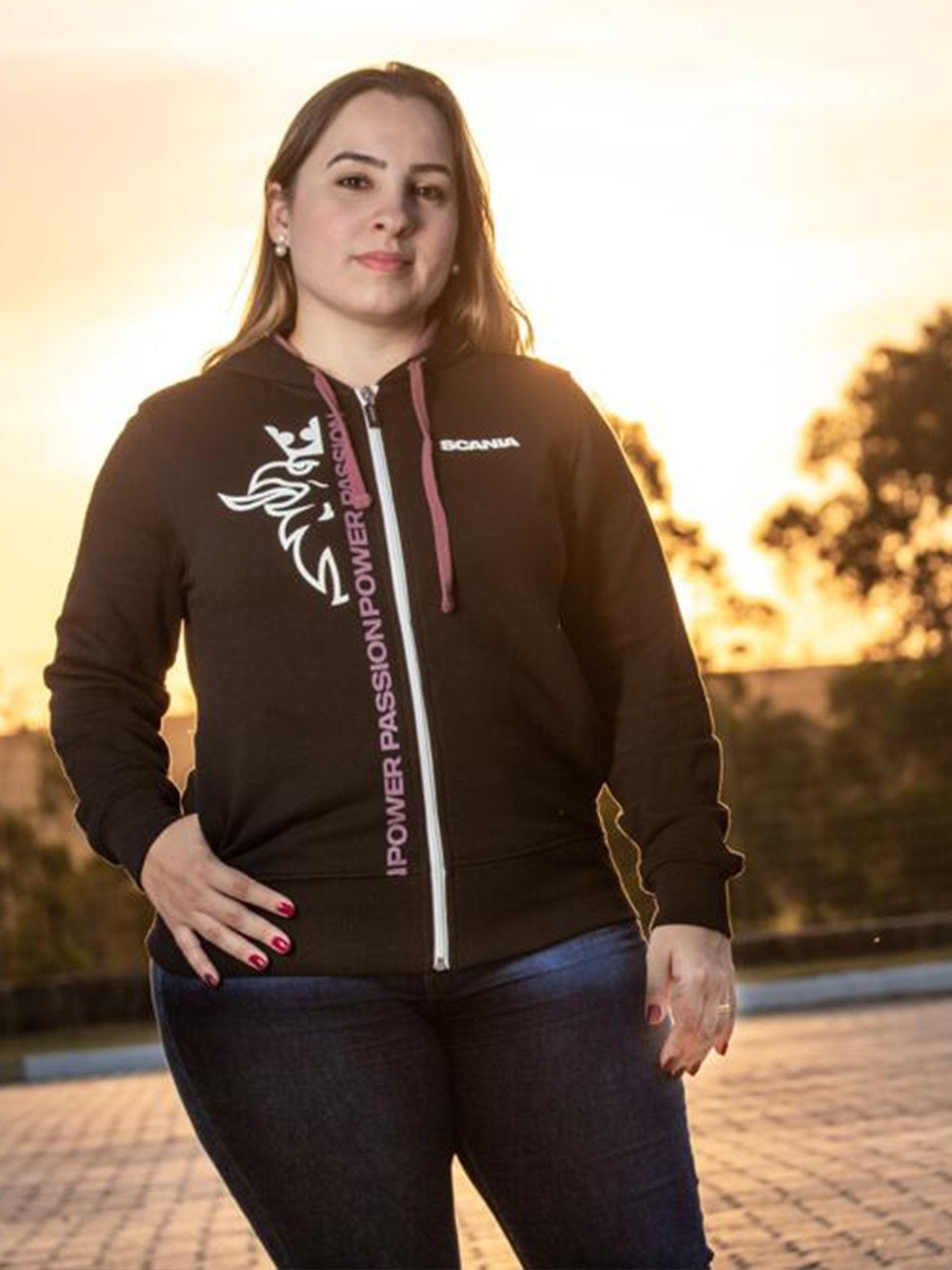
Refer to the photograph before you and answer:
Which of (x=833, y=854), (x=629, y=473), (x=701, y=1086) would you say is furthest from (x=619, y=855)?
(x=629, y=473)

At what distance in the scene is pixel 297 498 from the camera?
11.7 feet

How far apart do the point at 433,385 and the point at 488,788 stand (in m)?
0.52

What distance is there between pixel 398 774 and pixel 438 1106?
0.36 meters

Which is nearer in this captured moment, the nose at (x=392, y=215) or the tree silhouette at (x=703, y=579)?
the nose at (x=392, y=215)

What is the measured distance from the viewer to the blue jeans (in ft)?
11.1

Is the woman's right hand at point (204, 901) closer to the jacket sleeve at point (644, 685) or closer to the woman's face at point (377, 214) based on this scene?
the jacket sleeve at point (644, 685)

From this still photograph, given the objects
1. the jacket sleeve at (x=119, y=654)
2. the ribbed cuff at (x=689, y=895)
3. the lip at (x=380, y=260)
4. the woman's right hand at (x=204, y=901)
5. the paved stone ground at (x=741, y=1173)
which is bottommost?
the paved stone ground at (x=741, y=1173)

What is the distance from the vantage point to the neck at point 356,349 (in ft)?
12.3

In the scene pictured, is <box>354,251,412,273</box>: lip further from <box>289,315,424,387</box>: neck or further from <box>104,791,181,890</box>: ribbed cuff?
<box>104,791,181,890</box>: ribbed cuff

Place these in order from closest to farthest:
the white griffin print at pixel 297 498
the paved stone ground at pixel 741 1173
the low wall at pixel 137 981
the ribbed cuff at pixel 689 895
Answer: the white griffin print at pixel 297 498, the ribbed cuff at pixel 689 895, the paved stone ground at pixel 741 1173, the low wall at pixel 137 981

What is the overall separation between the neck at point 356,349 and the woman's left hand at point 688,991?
28.8 inches

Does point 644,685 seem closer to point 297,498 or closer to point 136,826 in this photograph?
point 297,498

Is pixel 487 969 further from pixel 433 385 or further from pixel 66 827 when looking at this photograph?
pixel 66 827

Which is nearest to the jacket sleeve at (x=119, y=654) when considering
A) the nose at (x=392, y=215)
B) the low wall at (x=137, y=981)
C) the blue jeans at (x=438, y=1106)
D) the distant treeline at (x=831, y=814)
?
the blue jeans at (x=438, y=1106)
